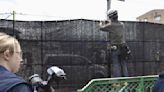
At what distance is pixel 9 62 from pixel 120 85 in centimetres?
399

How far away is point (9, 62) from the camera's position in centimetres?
268

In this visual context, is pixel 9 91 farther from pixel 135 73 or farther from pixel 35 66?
pixel 135 73

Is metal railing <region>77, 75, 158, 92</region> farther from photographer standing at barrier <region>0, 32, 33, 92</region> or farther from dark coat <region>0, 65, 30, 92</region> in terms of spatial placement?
dark coat <region>0, 65, 30, 92</region>

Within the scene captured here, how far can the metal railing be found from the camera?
20.3 ft

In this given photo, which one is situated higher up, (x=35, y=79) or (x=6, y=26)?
(x=6, y=26)

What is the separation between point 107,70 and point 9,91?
8035 millimetres

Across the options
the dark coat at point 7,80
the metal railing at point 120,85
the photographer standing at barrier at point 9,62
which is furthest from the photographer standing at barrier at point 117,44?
the dark coat at point 7,80

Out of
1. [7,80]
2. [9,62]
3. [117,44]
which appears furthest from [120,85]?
[7,80]

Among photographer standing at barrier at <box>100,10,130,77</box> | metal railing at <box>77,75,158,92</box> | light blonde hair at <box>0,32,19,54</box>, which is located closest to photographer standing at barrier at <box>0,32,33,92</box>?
light blonde hair at <box>0,32,19,54</box>

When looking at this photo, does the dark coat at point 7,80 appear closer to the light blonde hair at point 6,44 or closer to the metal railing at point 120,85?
the light blonde hair at point 6,44

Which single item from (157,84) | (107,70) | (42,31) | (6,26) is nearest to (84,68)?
(107,70)

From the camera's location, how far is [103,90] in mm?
6375

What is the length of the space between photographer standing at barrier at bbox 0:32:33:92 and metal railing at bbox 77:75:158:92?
11.3 ft

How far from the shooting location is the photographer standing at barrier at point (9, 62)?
8.21ft
